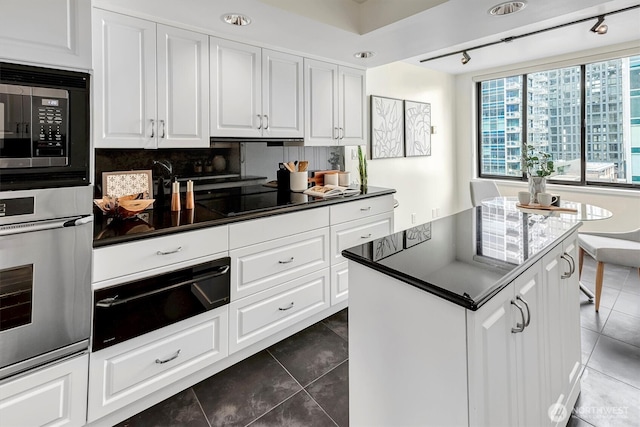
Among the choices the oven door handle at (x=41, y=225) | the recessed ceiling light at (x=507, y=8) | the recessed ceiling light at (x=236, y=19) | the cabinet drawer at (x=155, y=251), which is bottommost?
the cabinet drawer at (x=155, y=251)

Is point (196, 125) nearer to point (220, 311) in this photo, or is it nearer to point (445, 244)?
point (220, 311)

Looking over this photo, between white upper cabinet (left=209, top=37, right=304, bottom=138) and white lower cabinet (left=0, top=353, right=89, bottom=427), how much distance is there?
152 centimetres

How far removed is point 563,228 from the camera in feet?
5.24

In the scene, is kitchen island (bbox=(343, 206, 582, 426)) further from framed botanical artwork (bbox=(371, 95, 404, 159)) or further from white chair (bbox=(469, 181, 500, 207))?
white chair (bbox=(469, 181, 500, 207))

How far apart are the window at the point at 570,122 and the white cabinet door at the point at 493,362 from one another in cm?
435

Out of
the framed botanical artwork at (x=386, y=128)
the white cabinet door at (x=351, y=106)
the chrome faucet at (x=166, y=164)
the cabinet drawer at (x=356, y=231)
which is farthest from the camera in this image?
the framed botanical artwork at (x=386, y=128)

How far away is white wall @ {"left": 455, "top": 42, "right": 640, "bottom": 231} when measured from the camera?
3.87m

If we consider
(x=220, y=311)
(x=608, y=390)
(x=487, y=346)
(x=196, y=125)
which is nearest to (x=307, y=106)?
(x=196, y=125)

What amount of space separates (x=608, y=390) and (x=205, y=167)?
2877 millimetres

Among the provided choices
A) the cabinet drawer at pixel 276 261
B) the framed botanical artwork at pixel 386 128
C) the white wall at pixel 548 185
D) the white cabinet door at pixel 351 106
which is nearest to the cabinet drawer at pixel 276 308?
the cabinet drawer at pixel 276 261

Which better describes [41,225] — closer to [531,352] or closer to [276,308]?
[276,308]

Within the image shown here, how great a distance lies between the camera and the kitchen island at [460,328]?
938 millimetres

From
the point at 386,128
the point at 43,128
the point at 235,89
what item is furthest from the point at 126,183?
the point at 386,128

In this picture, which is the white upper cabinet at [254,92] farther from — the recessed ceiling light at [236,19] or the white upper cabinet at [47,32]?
the white upper cabinet at [47,32]
